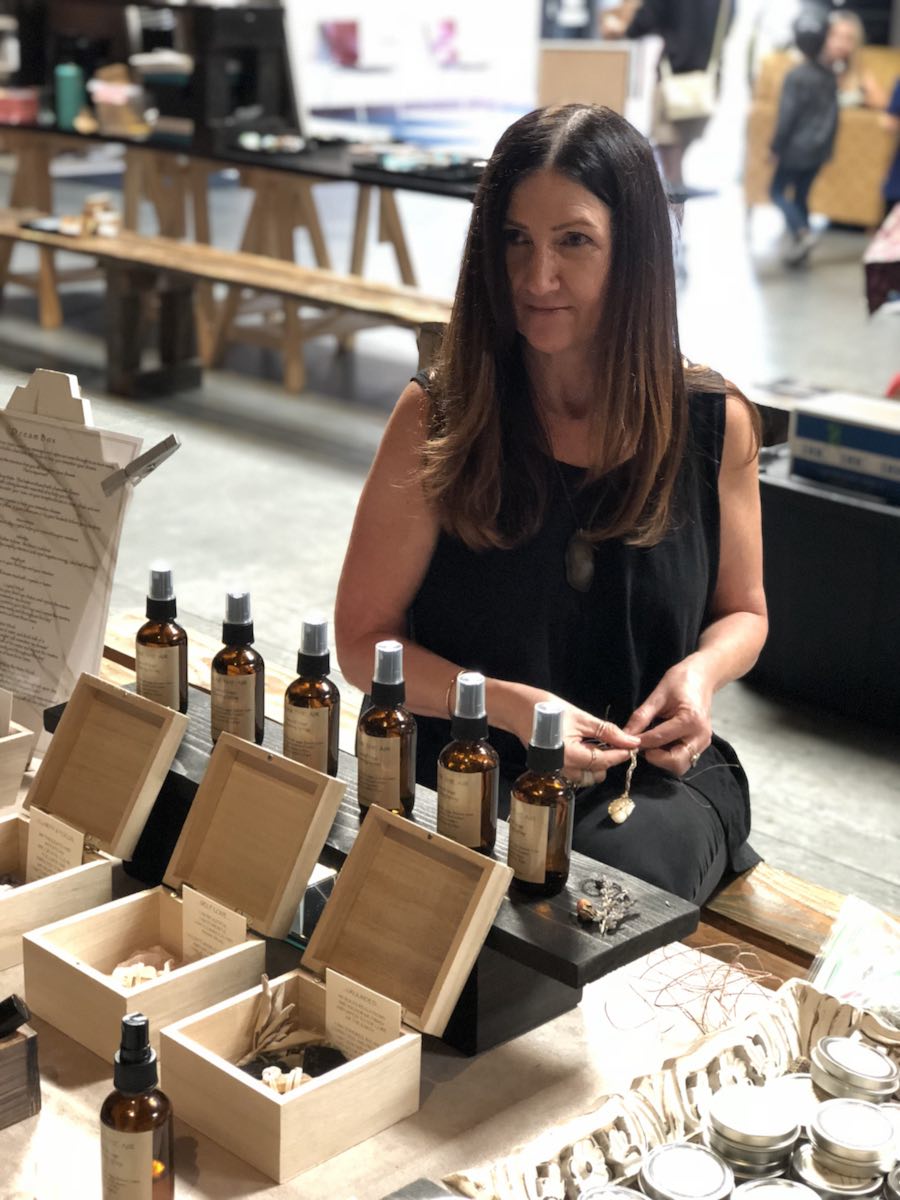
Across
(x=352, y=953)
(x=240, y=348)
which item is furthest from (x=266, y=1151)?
(x=240, y=348)

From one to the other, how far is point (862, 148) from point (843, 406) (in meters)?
8.07

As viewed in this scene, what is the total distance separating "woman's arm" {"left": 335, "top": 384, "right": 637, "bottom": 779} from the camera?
2.03 meters

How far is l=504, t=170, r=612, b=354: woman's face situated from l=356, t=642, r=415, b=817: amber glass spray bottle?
0.53 metres

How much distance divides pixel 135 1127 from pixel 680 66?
828 cm

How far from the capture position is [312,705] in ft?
5.66

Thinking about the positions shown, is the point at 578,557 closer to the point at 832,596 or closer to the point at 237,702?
the point at 237,702

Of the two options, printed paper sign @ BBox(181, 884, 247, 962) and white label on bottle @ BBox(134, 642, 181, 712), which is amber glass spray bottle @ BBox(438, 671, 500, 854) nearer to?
printed paper sign @ BBox(181, 884, 247, 962)

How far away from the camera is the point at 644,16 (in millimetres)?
8711

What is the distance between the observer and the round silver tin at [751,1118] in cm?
128

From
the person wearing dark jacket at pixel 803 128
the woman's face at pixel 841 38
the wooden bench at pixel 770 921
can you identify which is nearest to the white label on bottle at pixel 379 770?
the wooden bench at pixel 770 921

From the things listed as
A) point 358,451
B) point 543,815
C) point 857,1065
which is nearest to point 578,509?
point 543,815

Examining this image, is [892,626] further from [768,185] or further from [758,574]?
[768,185]

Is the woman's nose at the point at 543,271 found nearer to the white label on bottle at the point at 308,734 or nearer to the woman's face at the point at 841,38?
the white label on bottle at the point at 308,734

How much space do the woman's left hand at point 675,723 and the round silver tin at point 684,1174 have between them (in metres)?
0.68
